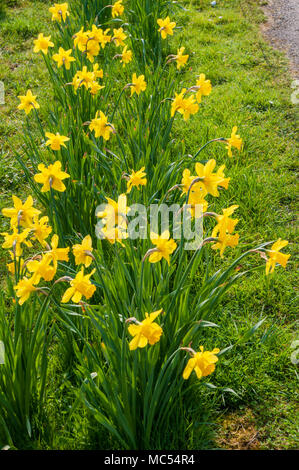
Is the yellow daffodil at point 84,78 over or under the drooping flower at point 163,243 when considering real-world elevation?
over

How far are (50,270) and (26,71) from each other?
350cm

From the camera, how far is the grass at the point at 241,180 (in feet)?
6.09

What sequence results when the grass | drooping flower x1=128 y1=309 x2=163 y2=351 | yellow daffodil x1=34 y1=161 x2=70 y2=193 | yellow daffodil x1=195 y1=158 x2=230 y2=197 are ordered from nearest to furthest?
drooping flower x1=128 y1=309 x2=163 y2=351 → yellow daffodil x1=195 y1=158 x2=230 y2=197 → yellow daffodil x1=34 y1=161 x2=70 y2=193 → the grass

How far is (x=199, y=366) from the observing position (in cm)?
136

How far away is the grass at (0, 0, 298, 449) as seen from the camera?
1856 mm

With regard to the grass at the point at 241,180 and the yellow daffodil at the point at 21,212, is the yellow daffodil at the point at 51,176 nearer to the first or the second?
the yellow daffodil at the point at 21,212

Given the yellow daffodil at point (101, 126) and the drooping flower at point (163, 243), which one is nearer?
the drooping flower at point (163, 243)

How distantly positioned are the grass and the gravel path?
0.43 ft

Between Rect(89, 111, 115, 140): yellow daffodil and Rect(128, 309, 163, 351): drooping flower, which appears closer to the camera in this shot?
Rect(128, 309, 163, 351): drooping flower

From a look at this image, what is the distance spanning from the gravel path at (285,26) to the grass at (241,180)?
0.43ft

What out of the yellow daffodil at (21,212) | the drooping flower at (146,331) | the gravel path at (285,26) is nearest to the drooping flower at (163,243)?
the drooping flower at (146,331)

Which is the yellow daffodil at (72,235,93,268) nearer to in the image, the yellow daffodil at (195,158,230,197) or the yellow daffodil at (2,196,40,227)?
the yellow daffodil at (2,196,40,227)

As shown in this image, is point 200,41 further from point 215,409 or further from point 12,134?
point 215,409

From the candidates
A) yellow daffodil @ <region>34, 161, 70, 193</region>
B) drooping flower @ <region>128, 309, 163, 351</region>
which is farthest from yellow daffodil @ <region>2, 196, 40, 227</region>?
drooping flower @ <region>128, 309, 163, 351</region>
